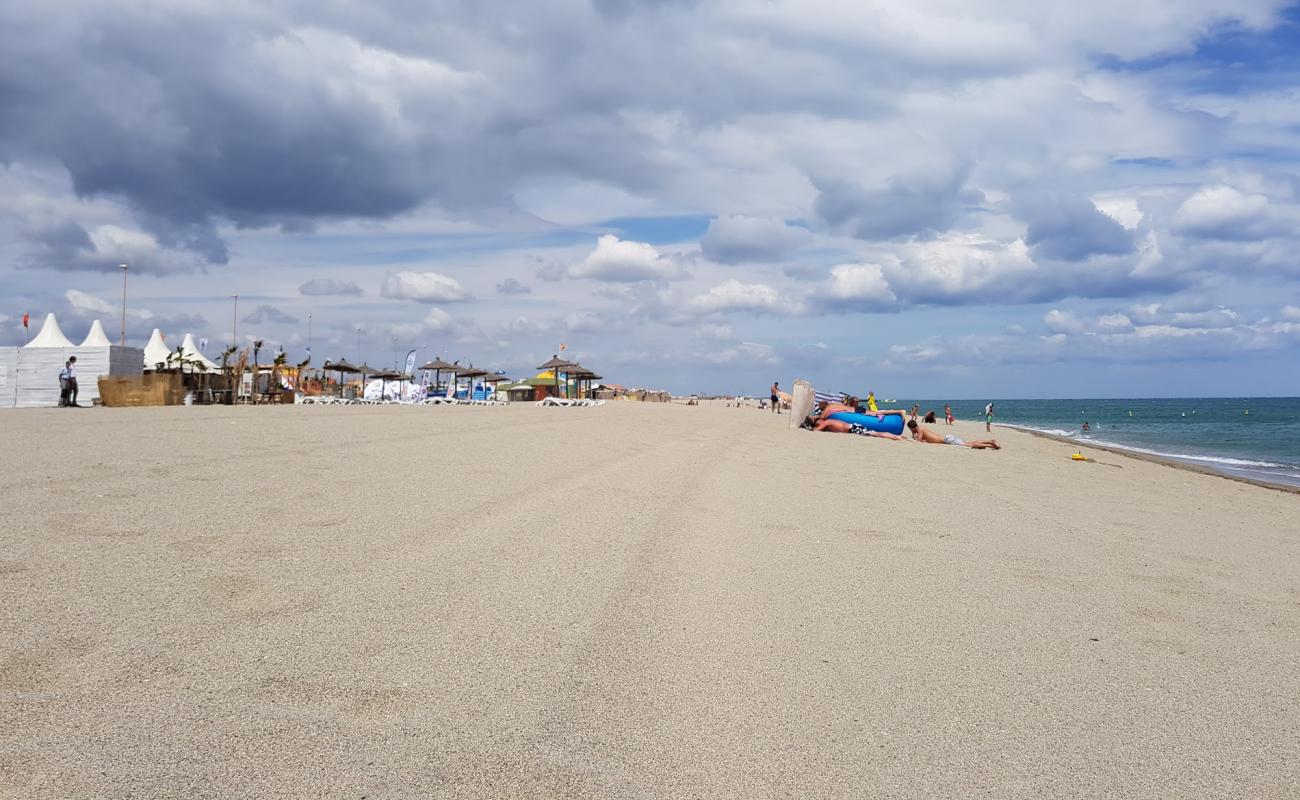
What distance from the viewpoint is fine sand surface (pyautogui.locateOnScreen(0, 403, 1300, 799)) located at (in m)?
2.79

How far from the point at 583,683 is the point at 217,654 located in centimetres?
147

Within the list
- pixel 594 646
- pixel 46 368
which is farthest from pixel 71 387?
pixel 594 646

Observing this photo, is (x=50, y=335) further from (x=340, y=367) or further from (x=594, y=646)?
(x=594, y=646)

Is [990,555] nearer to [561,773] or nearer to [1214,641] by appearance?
[1214,641]

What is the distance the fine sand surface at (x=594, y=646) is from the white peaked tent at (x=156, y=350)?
31.4 m

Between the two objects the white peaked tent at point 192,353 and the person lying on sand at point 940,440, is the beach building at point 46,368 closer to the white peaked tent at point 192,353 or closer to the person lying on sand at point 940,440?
the white peaked tent at point 192,353

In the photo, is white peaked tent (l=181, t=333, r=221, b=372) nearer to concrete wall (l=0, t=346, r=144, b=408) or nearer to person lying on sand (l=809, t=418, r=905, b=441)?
concrete wall (l=0, t=346, r=144, b=408)

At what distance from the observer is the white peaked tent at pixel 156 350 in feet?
116

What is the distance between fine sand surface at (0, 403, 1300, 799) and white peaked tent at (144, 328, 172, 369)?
31.4 m

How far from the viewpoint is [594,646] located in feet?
12.7

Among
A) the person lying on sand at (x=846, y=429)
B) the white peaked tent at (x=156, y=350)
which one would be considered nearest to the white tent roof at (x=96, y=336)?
the white peaked tent at (x=156, y=350)

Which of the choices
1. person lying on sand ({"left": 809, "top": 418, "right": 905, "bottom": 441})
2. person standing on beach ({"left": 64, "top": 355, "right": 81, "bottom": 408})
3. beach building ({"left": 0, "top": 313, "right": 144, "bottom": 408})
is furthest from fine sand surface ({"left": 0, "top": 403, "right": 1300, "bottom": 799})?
beach building ({"left": 0, "top": 313, "right": 144, "bottom": 408})

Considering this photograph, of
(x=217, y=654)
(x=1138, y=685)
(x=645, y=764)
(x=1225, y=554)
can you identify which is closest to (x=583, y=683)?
(x=645, y=764)

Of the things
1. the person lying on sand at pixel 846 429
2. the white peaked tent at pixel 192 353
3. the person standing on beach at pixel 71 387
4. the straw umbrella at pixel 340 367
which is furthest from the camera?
the straw umbrella at pixel 340 367
